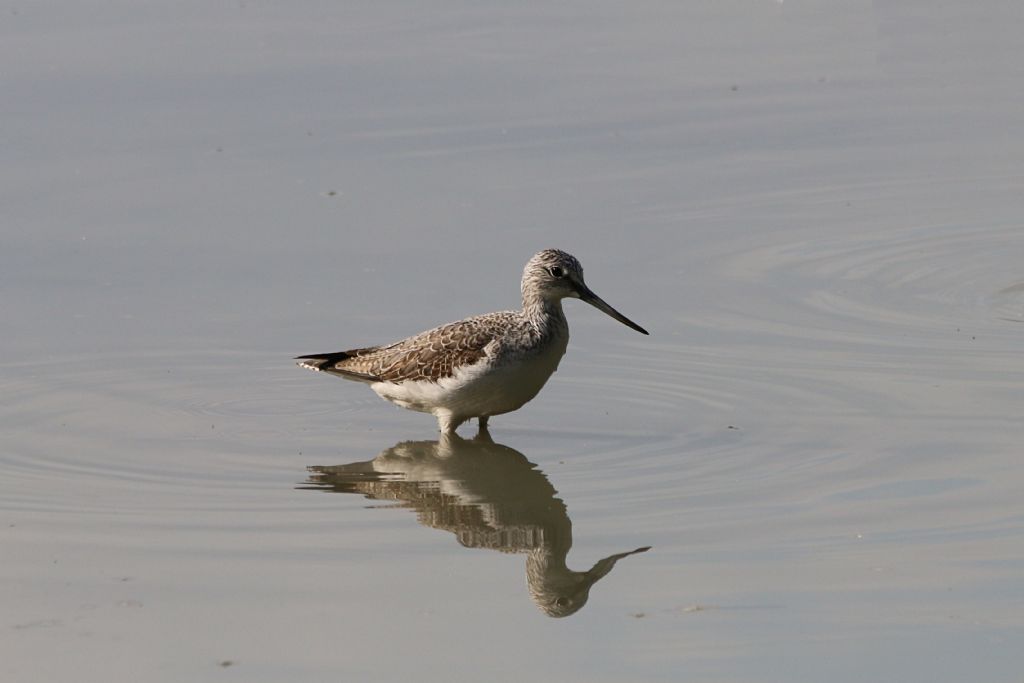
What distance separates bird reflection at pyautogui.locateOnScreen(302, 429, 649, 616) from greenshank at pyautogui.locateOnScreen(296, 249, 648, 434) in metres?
0.29

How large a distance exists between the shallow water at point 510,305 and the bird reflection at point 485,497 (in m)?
0.03

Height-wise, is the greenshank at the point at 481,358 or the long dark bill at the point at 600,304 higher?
the long dark bill at the point at 600,304

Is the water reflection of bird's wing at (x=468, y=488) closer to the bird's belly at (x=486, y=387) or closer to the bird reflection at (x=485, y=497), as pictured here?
the bird reflection at (x=485, y=497)

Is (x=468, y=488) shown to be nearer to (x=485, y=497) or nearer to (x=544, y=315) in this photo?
(x=485, y=497)

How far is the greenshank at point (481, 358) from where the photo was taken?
11.0 meters

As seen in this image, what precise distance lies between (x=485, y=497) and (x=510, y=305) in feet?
11.4

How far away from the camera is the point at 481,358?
11.0 meters

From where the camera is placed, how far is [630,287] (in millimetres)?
13516

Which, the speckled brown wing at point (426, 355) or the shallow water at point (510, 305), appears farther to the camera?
the speckled brown wing at point (426, 355)

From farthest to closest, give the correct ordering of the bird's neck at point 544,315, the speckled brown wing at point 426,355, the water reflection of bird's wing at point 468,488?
the bird's neck at point 544,315
the speckled brown wing at point 426,355
the water reflection of bird's wing at point 468,488

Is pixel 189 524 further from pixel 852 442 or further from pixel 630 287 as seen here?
pixel 630 287

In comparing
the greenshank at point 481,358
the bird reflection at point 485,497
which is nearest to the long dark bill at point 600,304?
the greenshank at point 481,358

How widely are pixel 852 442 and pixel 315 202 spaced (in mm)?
6717

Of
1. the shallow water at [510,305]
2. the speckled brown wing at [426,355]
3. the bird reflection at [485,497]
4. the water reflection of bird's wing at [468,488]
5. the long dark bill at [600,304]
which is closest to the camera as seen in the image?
the shallow water at [510,305]
